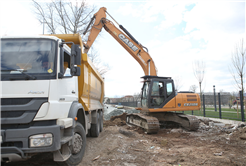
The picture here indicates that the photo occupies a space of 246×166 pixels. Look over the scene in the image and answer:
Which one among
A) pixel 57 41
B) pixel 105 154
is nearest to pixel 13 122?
pixel 57 41

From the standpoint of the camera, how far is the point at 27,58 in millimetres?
3543

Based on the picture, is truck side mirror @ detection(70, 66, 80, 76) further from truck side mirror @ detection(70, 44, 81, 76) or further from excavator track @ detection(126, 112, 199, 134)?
excavator track @ detection(126, 112, 199, 134)

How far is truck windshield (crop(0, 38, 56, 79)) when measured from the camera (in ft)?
11.1

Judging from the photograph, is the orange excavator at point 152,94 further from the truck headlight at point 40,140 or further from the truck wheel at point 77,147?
the truck headlight at point 40,140

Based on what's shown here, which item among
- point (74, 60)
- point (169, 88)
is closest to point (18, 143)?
point (74, 60)

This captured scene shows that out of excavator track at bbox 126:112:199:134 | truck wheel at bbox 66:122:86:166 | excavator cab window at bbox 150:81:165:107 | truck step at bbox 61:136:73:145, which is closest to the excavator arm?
excavator cab window at bbox 150:81:165:107

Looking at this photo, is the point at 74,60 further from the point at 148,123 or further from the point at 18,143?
the point at 148,123

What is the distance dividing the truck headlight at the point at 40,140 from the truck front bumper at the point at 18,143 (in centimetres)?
5

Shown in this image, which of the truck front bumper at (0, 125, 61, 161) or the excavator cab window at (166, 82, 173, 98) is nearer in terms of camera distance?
the truck front bumper at (0, 125, 61, 161)

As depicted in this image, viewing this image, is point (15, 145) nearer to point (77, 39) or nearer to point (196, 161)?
point (77, 39)

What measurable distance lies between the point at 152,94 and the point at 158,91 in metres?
0.40

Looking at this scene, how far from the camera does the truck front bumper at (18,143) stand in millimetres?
3012

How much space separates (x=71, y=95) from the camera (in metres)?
4.32

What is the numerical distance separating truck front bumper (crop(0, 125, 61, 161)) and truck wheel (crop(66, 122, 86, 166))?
3.22ft
